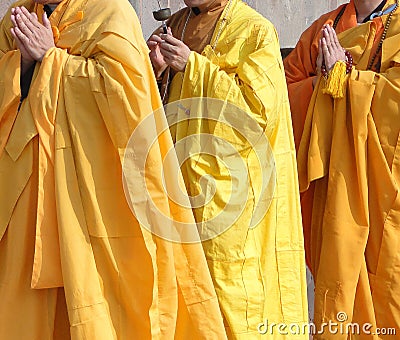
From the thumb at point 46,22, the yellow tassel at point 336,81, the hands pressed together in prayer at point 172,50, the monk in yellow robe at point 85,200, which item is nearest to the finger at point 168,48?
the hands pressed together in prayer at point 172,50

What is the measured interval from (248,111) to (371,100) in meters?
0.62

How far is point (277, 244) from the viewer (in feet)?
10.4

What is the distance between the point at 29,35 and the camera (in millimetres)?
2771

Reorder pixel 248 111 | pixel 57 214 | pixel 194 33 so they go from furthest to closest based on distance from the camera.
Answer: pixel 194 33 → pixel 248 111 → pixel 57 214

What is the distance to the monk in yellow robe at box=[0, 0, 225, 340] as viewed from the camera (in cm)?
270

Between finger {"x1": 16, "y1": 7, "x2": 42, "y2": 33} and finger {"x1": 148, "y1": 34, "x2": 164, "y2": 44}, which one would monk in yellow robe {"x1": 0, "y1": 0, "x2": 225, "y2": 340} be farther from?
finger {"x1": 148, "y1": 34, "x2": 164, "y2": 44}

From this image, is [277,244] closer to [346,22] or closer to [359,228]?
[359,228]

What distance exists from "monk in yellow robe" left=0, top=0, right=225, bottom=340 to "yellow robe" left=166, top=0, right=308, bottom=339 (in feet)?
0.74

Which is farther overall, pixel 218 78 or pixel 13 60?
pixel 218 78

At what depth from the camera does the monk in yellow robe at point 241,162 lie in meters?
3.03

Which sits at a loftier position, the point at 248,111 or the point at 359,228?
the point at 248,111

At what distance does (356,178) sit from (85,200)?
47.0 inches

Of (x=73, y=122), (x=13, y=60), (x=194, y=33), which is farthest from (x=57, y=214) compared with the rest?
(x=194, y=33)

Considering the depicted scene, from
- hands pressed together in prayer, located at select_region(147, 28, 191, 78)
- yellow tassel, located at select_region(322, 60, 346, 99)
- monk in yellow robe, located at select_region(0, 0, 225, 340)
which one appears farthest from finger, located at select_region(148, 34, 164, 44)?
yellow tassel, located at select_region(322, 60, 346, 99)
